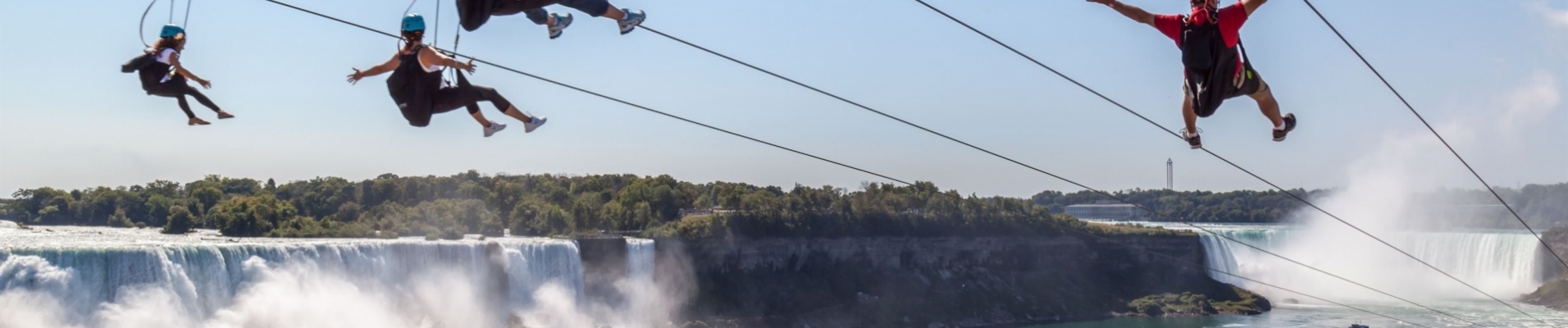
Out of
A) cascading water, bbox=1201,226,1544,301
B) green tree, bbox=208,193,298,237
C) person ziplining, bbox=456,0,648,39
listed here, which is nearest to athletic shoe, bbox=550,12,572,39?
person ziplining, bbox=456,0,648,39

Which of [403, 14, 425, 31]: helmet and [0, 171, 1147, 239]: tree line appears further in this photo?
[0, 171, 1147, 239]: tree line

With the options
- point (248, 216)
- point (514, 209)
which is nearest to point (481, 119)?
point (248, 216)

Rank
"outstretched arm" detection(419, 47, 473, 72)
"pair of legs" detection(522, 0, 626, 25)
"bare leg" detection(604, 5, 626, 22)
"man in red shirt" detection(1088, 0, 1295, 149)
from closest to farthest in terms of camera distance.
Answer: "man in red shirt" detection(1088, 0, 1295, 149) < "outstretched arm" detection(419, 47, 473, 72) < "pair of legs" detection(522, 0, 626, 25) < "bare leg" detection(604, 5, 626, 22)

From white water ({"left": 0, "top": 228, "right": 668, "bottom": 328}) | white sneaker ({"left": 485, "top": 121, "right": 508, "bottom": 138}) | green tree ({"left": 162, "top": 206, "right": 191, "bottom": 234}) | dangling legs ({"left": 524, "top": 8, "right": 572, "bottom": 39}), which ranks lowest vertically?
white water ({"left": 0, "top": 228, "right": 668, "bottom": 328})

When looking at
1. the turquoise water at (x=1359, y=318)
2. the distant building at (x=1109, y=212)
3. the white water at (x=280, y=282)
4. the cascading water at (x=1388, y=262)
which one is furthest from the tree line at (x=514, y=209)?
the distant building at (x=1109, y=212)

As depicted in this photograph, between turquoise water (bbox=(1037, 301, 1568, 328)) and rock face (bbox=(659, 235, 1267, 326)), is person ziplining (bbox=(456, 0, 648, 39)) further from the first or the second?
turquoise water (bbox=(1037, 301, 1568, 328))

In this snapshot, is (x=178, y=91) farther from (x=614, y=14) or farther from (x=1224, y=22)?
(x=1224, y=22)

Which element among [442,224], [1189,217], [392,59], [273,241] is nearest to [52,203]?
[442,224]

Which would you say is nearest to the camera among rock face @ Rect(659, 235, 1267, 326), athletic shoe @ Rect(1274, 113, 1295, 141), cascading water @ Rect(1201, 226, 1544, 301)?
athletic shoe @ Rect(1274, 113, 1295, 141)
